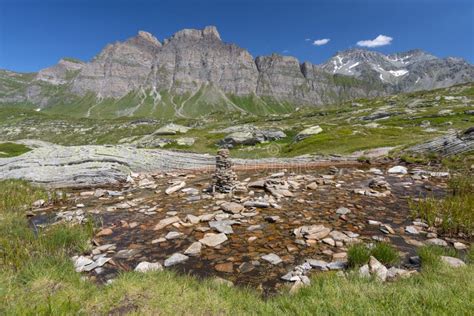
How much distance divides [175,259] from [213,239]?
1.57m

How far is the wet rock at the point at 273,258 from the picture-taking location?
23.7ft

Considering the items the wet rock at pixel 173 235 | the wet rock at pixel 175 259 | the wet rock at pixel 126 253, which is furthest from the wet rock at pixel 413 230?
the wet rock at pixel 126 253

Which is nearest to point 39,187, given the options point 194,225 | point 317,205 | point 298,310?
point 194,225

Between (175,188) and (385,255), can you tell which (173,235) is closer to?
(385,255)

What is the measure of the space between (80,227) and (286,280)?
A: 7.42 m

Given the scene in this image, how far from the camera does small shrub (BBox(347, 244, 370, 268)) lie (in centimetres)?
639

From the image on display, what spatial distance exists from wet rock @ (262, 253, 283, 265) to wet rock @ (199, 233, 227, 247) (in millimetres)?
1691

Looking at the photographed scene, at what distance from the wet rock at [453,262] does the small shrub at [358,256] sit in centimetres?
167

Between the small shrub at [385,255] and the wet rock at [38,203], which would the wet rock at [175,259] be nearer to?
the small shrub at [385,255]

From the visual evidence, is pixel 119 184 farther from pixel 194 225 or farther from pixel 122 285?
pixel 122 285

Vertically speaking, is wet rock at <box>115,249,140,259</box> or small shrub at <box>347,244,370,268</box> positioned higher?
small shrub at <box>347,244,370,268</box>

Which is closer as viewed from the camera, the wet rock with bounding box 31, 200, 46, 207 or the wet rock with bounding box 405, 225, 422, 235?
the wet rock with bounding box 405, 225, 422, 235

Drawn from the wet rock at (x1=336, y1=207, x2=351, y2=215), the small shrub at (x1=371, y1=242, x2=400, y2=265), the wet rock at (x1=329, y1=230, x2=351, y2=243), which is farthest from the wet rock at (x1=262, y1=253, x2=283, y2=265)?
the wet rock at (x1=336, y1=207, x2=351, y2=215)

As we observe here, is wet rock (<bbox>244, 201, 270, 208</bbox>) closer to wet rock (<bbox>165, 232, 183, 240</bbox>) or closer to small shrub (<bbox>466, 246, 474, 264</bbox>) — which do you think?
wet rock (<bbox>165, 232, 183, 240</bbox>)
